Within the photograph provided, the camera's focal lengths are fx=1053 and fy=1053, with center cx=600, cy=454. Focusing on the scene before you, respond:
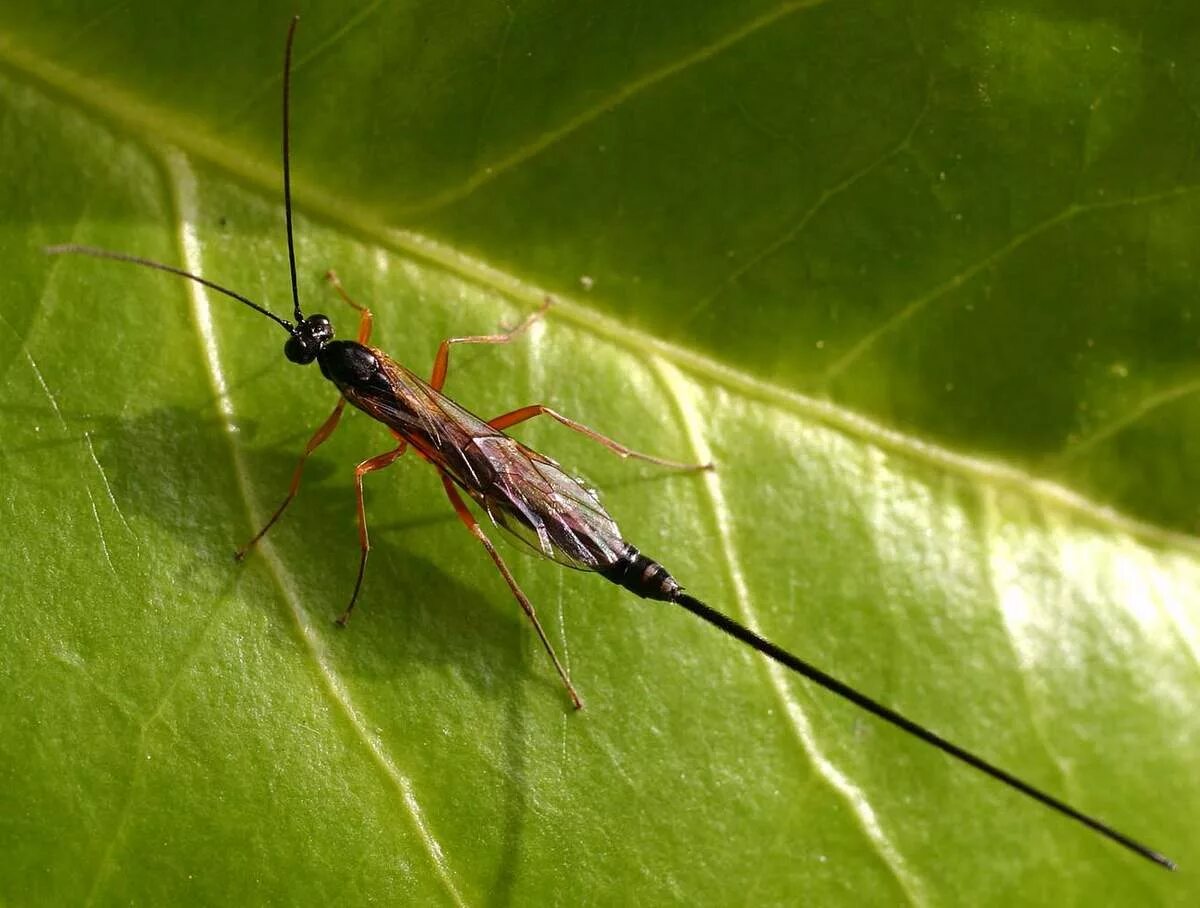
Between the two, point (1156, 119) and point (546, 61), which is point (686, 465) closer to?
point (546, 61)

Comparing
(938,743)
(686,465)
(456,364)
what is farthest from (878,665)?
(456,364)

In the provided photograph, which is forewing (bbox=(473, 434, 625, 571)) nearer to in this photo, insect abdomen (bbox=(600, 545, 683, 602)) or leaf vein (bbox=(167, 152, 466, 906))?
insect abdomen (bbox=(600, 545, 683, 602))

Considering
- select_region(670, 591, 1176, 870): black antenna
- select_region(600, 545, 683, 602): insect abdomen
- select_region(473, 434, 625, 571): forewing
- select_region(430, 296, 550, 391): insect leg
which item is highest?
select_region(430, 296, 550, 391): insect leg

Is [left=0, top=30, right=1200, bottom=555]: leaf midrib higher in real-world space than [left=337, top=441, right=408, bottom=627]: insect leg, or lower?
higher

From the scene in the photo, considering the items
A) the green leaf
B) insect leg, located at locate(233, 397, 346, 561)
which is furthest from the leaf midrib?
insect leg, located at locate(233, 397, 346, 561)

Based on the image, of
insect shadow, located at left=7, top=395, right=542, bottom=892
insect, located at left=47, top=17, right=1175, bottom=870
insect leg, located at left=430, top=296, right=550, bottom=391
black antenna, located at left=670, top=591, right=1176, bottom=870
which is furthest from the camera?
insect leg, located at left=430, top=296, right=550, bottom=391

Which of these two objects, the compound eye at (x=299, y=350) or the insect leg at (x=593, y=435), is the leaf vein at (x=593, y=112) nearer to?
the compound eye at (x=299, y=350)
